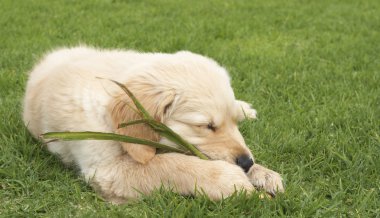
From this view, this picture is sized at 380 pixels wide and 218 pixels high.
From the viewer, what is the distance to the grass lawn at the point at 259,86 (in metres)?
2.83

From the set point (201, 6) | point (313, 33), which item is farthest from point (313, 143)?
point (201, 6)

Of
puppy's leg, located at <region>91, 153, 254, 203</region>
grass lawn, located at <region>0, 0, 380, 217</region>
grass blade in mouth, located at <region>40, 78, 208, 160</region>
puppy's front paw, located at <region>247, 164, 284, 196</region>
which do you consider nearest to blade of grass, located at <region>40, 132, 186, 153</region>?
grass blade in mouth, located at <region>40, 78, 208, 160</region>

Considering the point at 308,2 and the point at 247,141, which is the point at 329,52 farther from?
the point at 308,2

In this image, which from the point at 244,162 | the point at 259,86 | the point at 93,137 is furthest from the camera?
the point at 259,86

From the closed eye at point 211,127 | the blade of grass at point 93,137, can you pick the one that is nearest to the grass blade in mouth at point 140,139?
the blade of grass at point 93,137

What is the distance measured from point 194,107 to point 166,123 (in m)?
0.20

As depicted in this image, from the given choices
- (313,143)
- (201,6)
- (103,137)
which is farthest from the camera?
(201,6)

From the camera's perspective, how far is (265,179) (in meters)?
3.01

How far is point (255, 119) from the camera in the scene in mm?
4180

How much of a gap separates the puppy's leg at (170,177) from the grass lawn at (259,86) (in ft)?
0.27

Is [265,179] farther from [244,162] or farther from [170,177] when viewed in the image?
[170,177]

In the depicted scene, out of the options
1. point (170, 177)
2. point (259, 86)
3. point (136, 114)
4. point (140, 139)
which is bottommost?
point (259, 86)

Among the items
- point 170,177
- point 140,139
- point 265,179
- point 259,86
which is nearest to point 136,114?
point 140,139

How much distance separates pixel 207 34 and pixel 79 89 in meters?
3.93
